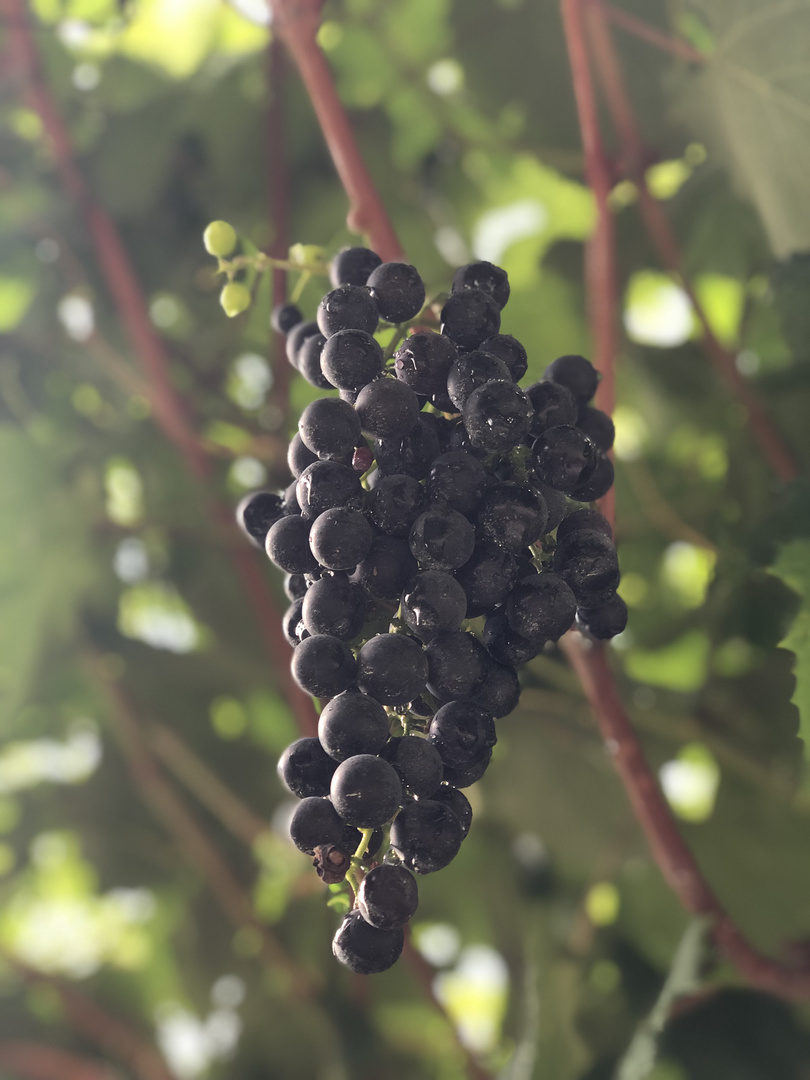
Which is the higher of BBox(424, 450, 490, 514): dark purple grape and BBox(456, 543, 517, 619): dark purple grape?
BBox(424, 450, 490, 514): dark purple grape

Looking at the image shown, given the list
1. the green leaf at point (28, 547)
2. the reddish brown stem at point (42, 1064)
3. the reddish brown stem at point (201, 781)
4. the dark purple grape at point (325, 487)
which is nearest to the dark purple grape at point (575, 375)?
the dark purple grape at point (325, 487)

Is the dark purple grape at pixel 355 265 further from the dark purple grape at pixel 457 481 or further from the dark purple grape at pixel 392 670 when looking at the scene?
the dark purple grape at pixel 392 670

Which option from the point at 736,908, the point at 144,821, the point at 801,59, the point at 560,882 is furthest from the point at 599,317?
the point at 144,821

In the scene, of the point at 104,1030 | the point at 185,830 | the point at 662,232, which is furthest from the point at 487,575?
the point at 104,1030

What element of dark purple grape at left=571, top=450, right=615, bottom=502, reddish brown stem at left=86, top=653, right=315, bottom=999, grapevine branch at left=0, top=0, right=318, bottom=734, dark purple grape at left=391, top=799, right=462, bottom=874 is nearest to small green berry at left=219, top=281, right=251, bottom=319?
dark purple grape at left=571, top=450, right=615, bottom=502

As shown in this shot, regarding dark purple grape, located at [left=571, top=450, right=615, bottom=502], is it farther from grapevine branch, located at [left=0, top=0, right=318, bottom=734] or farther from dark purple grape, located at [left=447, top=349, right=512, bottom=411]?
grapevine branch, located at [left=0, top=0, right=318, bottom=734]

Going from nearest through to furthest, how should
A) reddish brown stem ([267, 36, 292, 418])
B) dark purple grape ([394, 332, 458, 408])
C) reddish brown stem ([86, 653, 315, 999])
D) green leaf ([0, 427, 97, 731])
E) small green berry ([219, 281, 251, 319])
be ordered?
dark purple grape ([394, 332, 458, 408])
small green berry ([219, 281, 251, 319])
reddish brown stem ([267, 36, 292, 418])
green leaf ([0, 427, 97, 731])
reddish brown stem ([86, 653, 315, 999])
